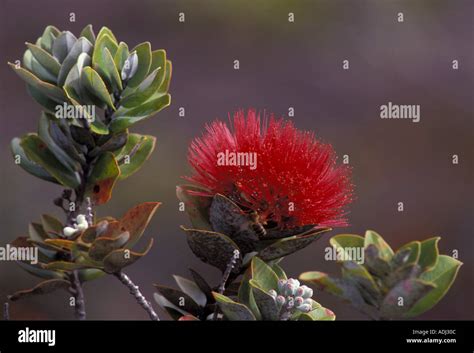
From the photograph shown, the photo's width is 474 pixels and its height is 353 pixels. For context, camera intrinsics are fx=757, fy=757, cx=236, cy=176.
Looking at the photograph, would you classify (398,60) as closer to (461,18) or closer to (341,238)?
(461,18)

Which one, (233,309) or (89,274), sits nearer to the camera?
(233,309)

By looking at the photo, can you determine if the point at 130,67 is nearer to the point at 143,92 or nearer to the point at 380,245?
the point at 143,92

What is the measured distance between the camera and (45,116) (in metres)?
1.03

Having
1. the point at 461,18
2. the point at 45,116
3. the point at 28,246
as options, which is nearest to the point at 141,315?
the point at 28,246

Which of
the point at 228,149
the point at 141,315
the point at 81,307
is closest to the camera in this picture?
the point at 228,149

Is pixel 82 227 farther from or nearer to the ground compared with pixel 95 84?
nearer to the ground

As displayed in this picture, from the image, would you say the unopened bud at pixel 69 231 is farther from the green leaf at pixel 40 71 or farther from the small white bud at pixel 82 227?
the green leaf at pixel 40 71

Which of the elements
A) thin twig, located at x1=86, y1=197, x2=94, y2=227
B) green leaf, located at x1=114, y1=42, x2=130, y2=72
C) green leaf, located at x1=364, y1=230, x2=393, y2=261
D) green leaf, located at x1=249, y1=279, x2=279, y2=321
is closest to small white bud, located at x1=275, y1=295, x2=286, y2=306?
green leaf, located at x1=249, y1=279, x2=279, y2=321

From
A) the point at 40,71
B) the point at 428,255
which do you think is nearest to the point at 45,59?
the point at 40,71

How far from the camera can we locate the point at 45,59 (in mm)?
983

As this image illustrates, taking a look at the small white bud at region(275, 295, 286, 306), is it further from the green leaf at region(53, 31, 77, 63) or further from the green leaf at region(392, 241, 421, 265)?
the green leaf at region(53, 31, 77, 63)

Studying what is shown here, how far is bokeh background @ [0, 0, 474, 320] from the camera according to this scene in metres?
1.23

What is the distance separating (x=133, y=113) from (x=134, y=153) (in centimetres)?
8

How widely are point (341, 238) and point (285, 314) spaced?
121 mm
